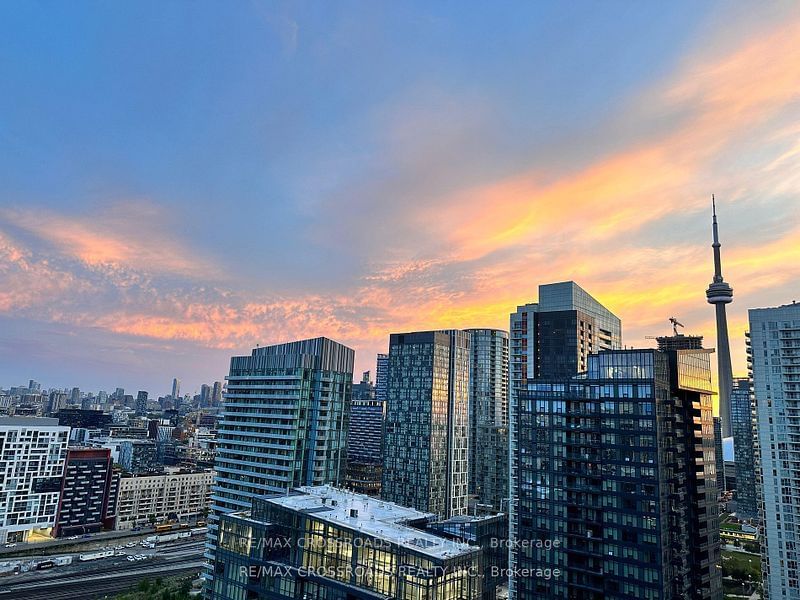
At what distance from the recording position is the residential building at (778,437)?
114 m

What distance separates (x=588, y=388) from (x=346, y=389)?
6131 cm

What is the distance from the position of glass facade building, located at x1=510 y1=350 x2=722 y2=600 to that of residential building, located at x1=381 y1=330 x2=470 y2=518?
6494cm

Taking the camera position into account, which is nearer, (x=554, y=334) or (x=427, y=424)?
(x=554, y=334)

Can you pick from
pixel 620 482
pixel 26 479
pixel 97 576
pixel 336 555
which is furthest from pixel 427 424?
pixel 26 479

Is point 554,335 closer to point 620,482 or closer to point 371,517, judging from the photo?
point 620,482

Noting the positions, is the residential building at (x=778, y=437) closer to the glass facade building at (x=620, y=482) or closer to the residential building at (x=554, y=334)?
the glass facade building at (x=620, y=482)

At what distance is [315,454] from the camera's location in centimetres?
12250

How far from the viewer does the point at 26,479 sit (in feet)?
625

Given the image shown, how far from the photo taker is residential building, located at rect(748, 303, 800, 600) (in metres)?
114

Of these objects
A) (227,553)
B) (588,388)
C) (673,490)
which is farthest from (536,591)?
(227,553)

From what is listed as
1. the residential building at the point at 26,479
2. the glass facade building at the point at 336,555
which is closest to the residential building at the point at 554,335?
the glass facade building at the point at 336,555

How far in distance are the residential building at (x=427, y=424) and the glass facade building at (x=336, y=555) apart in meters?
78.5

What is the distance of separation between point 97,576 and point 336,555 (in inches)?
5107

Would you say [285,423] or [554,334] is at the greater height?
[554,334]
